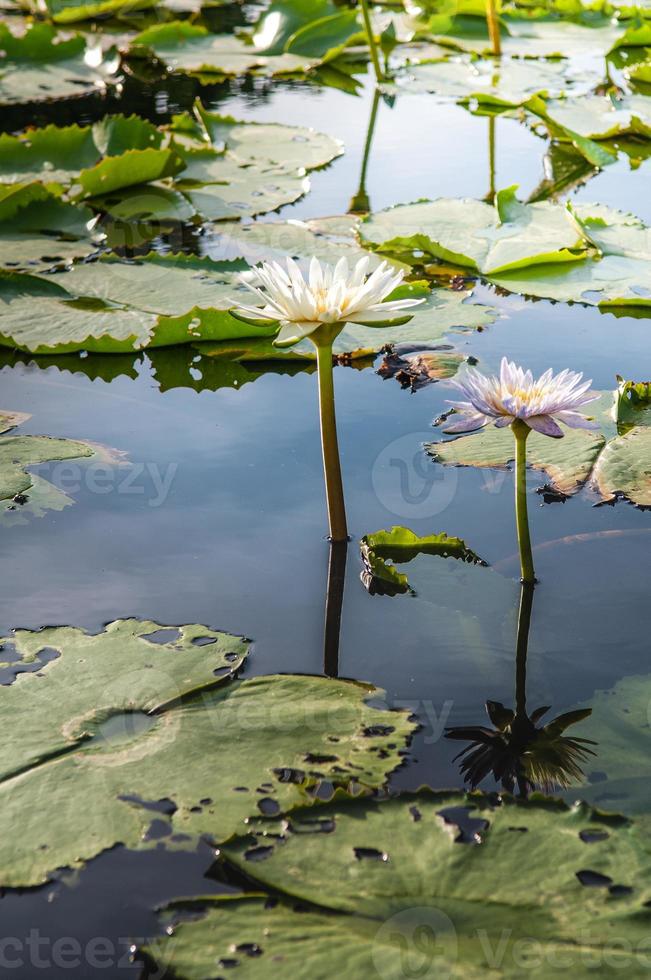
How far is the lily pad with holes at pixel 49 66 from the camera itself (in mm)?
4531

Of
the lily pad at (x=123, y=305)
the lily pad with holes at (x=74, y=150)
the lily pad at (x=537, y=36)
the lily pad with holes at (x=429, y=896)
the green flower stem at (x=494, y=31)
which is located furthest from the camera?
the lily pad at (x=537, y=36)

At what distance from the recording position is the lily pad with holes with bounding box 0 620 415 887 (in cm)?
111

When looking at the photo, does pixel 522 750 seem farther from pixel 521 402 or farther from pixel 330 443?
pixel 330 443

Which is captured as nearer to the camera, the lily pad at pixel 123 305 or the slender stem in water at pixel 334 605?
the slender stem in water at pixel 334 605

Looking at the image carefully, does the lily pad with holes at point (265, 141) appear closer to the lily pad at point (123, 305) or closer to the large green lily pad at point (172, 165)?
the large green lily pad at point (172, 165)

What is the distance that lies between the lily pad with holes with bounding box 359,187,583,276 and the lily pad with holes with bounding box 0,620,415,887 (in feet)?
5.19

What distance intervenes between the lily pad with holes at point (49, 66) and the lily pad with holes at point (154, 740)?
150 inches

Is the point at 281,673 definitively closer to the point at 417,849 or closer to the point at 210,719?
the point at 210,719

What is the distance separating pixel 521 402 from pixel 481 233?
1530mm

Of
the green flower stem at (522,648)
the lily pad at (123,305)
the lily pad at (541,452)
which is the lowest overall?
the green flower stem at (522,648)

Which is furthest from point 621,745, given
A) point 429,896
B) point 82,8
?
point 82,8

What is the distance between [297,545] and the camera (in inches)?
66.1

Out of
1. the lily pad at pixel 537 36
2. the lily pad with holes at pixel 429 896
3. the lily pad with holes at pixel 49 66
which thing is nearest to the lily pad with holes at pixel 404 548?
the lily pad with holes at pixel 429 896

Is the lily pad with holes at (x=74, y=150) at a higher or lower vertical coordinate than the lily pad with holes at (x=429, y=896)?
higher
